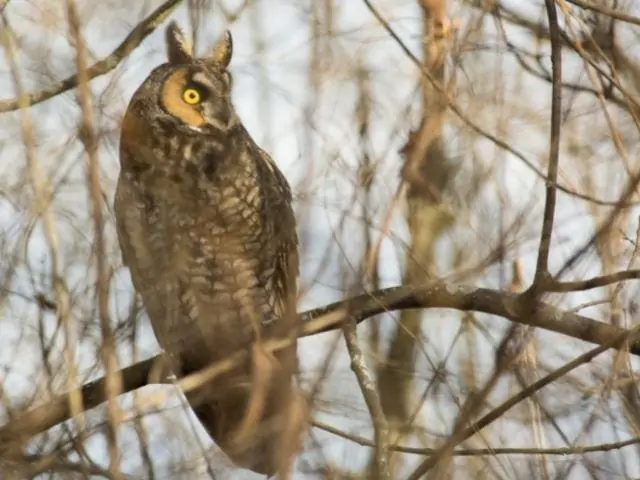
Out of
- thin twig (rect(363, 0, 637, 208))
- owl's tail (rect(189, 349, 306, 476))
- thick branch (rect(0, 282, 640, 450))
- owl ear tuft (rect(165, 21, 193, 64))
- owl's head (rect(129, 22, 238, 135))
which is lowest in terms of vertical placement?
owl's tail (rect(189, 349, 306, 476))

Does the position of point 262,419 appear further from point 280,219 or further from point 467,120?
point 280,219

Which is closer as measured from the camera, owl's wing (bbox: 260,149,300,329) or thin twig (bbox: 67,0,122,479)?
thin twig (bbox: 67,0,122,479)

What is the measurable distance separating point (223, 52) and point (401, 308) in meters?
0.99

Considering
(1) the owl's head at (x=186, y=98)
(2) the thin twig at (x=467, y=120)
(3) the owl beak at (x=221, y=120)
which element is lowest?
(2) the thin twig at (x=467, y=120)

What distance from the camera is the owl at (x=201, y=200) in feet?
9.70

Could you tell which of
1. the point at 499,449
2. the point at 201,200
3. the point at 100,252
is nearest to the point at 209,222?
the point at 201,200

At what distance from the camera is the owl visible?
2.96 m

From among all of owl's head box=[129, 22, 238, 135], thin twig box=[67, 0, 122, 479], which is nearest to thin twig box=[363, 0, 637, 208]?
owl's head box=[129, 22, 238, 135]

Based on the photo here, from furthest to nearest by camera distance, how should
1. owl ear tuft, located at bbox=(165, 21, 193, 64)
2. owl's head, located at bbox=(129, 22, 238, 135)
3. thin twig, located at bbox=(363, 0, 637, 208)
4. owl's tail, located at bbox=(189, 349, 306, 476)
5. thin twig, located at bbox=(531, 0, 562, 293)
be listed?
owl's head, located at bbox=(129, 22, 238, 135) < owl ear tuft, located at bbox=(165, 21, 193, 64) < thin twig, located at bbox=(363, 0, 637, 208) < thin twig, located at bbox=(531, 0, 562, 293) < owl's tail, located at bbox=(189, 349, 306, 476)

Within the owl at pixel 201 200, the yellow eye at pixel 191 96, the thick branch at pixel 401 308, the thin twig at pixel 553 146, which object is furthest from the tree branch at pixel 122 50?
the thin twig at pixel 553 146

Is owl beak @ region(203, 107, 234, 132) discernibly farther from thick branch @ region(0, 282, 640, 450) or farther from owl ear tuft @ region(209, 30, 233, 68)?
thick branch @ region(0, 282, 640, 450)

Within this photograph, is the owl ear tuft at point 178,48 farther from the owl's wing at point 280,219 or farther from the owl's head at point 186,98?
the owl's wing at point 280,219

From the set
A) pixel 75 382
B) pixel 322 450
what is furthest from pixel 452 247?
pixel 75 382

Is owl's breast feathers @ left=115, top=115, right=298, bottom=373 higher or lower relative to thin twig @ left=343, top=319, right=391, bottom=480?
higher
